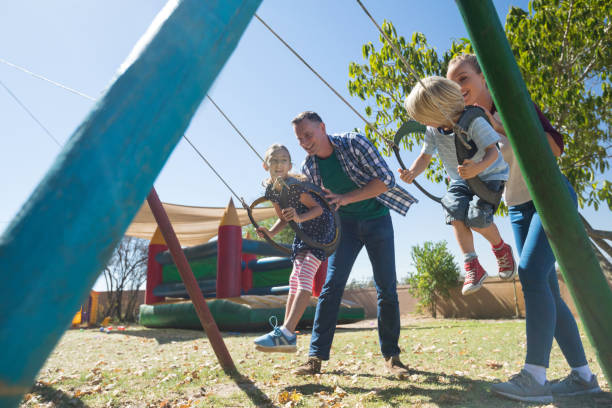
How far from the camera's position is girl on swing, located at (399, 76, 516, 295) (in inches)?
89.8

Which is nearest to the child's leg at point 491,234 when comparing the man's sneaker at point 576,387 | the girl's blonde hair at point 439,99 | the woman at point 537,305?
the woman at point 537,305

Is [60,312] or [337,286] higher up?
[337,286]

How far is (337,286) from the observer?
2.95 metres

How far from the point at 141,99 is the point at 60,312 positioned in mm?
259

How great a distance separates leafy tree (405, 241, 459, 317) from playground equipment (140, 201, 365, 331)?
4981 mm

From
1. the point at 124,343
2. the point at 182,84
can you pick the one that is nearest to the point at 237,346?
the point at 124,343

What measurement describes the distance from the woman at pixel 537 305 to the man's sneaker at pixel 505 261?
1.30ft

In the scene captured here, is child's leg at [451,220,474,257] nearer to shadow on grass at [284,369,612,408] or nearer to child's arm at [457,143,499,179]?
child's arm at [457,143,499,179]

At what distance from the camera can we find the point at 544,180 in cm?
104

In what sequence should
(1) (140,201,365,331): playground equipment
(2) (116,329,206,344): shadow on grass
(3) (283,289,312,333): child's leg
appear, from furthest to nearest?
(1) (140,201,365,331): playground equipment < (2) (116,329,206,344): shadow on grass < (3) (283,289,312,333): child's leg

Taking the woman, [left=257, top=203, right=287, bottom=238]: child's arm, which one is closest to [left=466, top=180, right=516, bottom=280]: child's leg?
the woman

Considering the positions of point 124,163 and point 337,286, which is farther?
point 337,286

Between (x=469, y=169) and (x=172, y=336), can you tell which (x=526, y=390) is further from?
(x=172, y=336)

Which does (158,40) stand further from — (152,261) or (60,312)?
(152,261)
